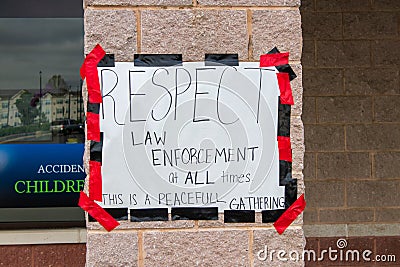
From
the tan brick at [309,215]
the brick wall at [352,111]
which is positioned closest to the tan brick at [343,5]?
the brick wall at [352,111]

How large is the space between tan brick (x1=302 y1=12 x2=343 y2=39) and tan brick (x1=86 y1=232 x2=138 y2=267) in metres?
3.23

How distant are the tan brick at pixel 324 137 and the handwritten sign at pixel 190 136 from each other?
265cm

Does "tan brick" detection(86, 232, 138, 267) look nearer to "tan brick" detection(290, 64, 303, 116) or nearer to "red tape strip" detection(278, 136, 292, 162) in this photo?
"red tape strip" detection(278, 136, 292, 162)

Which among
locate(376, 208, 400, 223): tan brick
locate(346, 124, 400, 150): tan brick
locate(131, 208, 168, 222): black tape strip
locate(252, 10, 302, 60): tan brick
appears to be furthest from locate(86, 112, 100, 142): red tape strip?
locate(376, 208, 400, 223): tan brick

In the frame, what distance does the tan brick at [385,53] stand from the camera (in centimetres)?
587

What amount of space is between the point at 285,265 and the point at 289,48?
3.35ft

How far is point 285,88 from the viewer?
321 centimetres

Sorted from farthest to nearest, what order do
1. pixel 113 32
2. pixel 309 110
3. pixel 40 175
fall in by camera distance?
pixel 309 110, pixel 40 175, pixel 113 32

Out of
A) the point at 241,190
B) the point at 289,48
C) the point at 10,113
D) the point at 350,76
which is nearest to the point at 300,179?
the point at 241,190

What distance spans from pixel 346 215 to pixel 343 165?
0.43 m

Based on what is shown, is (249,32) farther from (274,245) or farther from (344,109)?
(344,109)

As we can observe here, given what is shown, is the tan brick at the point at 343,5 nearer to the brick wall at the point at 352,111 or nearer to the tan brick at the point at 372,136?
the brick wall at the point at 352,111

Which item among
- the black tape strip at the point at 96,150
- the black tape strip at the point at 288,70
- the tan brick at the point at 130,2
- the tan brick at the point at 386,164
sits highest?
the tan brick at the point at 130,2

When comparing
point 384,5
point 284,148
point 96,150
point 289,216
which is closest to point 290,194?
point 289,216
